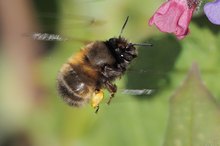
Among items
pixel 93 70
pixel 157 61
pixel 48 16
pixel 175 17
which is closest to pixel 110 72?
pixel 93 70

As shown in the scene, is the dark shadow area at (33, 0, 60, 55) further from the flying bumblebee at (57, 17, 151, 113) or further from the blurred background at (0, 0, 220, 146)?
the flying bumblebee at (57, 17, 151, 113)

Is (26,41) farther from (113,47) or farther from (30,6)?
(113,47)

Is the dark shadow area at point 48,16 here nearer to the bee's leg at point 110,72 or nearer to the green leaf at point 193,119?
the bee's leg at point 110,72

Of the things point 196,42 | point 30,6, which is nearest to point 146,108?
point 196,42

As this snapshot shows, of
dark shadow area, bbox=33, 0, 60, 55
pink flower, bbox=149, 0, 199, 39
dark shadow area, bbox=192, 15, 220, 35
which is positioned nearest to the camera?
pink flower, bbox=149, 0, 199, 39

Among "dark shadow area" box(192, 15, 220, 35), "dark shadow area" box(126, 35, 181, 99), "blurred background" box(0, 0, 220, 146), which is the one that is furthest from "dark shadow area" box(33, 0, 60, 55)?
"dark shadow area" box(192, 15, 220, 35)

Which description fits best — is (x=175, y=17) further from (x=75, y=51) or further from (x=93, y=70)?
(x=75, y=51)

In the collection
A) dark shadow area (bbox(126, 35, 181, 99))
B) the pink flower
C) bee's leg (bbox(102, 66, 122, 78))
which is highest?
the pink flower
